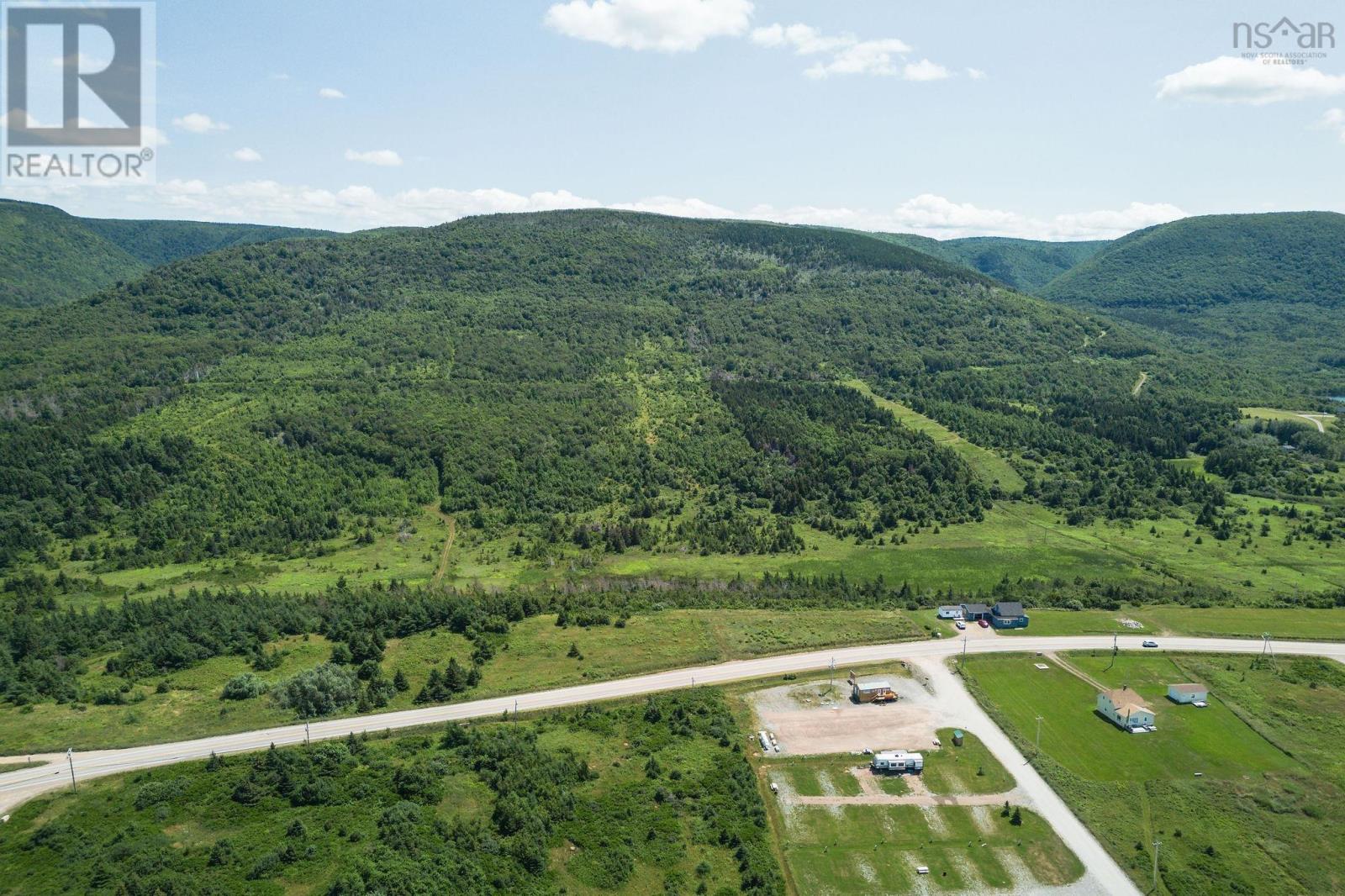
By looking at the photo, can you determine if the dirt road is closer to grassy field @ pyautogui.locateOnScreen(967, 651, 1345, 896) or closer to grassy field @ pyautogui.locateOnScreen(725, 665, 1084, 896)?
grassy field @ pyautogui.locateOnScreen(725, 665, 1084, 896)

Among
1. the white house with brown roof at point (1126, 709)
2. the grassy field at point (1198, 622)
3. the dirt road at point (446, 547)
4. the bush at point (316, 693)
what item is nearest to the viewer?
the white house with brown roof at point (1126, 709)

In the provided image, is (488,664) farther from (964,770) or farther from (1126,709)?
(1126,709)

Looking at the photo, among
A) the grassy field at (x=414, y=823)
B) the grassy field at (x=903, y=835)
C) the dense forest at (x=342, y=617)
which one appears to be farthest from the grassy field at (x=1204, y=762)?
the grassy field at (x=414, y=823)

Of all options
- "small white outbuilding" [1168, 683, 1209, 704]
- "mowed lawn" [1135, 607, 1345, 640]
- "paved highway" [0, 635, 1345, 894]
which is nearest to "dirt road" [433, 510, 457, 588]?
"paved highway" [0, 635, 1345, 894]

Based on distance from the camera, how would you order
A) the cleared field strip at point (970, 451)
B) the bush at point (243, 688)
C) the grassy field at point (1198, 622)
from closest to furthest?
the bush at point (243, 688) < the grassy field at point (1198, 622) < the cleared field strip at point (970, 451)

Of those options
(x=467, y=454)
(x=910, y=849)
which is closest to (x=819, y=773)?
(x=910, y=849)

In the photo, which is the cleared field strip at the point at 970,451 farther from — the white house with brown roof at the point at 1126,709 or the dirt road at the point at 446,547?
the dirt road at the point at 446,547
